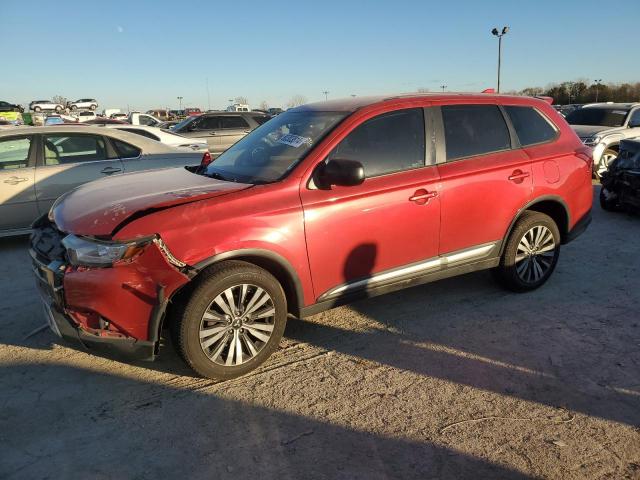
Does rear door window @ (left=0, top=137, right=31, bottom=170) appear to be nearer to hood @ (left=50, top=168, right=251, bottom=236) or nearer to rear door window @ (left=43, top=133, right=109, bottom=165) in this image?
rear door window @ (left=43, top=133, right=109, bottom=165)

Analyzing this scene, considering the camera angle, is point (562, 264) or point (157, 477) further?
point (562, 264)

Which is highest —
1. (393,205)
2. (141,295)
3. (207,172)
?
(207,172)

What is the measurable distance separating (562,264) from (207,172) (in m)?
4.00

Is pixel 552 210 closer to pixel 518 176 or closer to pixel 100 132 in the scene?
pixel 518 176

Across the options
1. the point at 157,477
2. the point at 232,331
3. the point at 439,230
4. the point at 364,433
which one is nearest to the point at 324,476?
the point at 364,433

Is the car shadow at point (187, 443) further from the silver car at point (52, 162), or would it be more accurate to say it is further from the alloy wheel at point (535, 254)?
the silver car at point (52, 162)

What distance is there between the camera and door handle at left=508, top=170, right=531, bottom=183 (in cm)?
432

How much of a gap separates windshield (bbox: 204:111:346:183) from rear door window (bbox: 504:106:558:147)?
5.76ft

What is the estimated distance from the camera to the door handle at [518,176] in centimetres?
432

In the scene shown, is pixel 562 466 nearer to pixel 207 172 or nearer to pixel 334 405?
pixel 334 405

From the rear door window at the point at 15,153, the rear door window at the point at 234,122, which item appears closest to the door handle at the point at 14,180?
the rear door window at the point at 15,153

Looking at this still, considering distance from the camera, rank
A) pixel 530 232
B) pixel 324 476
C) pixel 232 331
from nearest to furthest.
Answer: pixel 324 476
pixel 232 331
pixel 530 232

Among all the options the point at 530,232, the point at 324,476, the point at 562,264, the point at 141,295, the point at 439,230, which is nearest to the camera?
the point at 324,476

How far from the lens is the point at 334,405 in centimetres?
303
